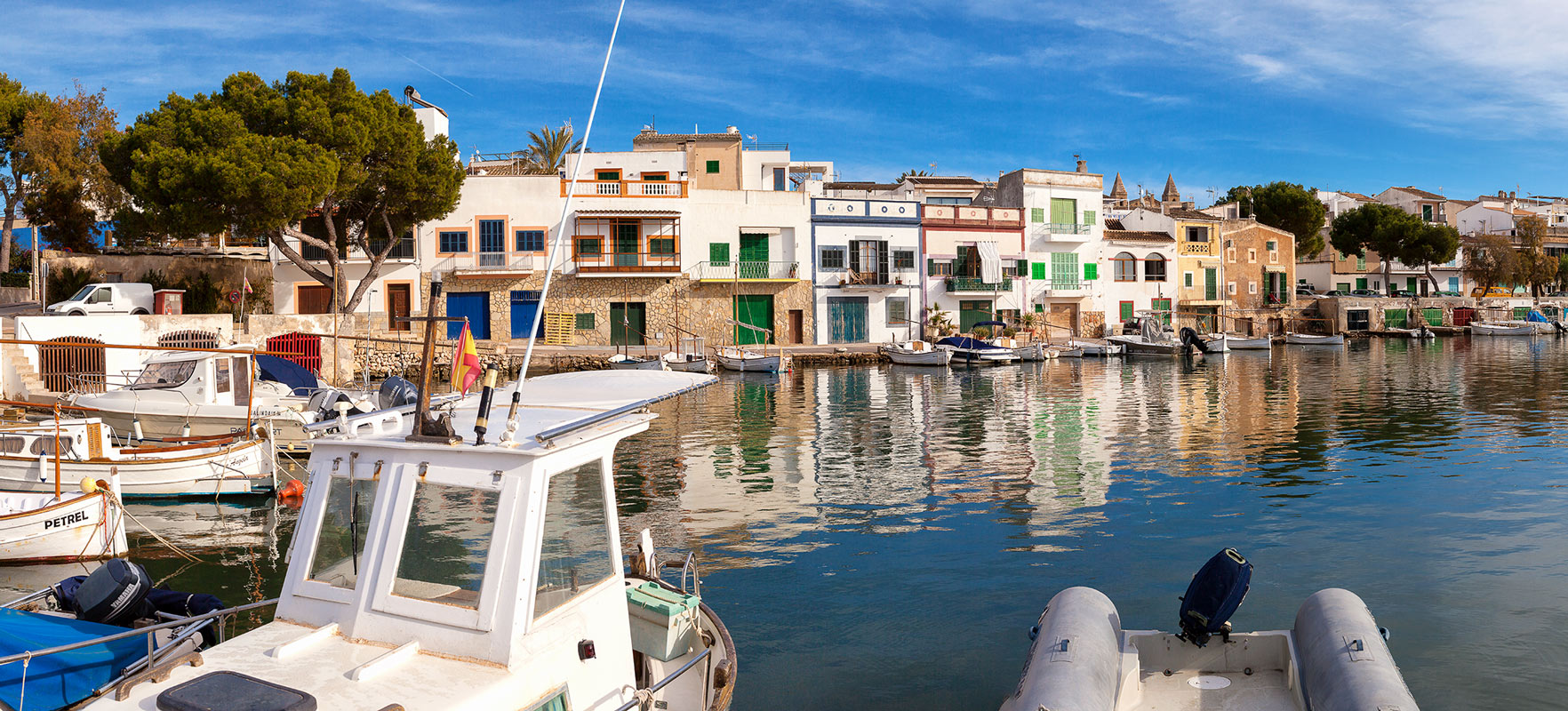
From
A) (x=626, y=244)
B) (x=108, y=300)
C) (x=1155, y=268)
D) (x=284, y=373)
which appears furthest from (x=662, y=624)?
(x=1155, y=268)

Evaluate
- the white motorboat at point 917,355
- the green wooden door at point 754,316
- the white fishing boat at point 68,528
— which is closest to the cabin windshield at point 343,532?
the white fishing boat at point 68,528

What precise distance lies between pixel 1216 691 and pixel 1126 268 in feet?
175

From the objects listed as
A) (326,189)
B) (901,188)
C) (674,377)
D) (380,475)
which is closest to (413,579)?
(380,475)

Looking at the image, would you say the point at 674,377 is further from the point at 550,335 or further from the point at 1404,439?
the point at 550,335

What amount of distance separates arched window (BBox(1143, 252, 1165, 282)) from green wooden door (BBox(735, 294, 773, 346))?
23481 mm

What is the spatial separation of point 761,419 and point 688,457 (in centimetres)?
605

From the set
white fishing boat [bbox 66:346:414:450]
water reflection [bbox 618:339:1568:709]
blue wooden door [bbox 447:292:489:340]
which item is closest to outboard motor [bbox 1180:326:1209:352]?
water reflection [bbox 618:339:1568:709]

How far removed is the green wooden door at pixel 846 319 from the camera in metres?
49.6

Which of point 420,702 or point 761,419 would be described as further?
point 761,419

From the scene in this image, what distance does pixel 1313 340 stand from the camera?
57.3 meters

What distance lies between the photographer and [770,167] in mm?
51938

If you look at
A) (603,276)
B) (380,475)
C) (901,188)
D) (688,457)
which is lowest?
(688,457)

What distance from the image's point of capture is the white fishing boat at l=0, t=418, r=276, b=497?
45.8ft

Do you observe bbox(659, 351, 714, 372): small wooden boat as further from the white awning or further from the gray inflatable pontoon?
the gray inflatable pontoon
